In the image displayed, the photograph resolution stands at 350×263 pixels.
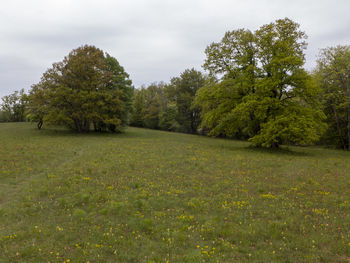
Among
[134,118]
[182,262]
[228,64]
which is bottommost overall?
[182,262]

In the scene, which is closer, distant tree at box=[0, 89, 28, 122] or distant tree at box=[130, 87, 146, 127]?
distant tree at box=[0, 89, 28, 122]

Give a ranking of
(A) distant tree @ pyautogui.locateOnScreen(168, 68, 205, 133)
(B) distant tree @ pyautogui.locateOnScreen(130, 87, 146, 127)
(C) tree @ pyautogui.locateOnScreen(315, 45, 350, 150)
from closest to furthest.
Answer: (C) tree @ pyautogui.locateOnScreen(315, 45, 350, 150), (A) distant tree @ pyautogui.locateOnScreen(168, 68, 205, 133), (B) distant tree @ pyautogui.locateOnScreen(130, 87, 146, 127)

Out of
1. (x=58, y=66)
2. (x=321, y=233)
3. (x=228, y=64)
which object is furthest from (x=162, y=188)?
(x=58, y=66)

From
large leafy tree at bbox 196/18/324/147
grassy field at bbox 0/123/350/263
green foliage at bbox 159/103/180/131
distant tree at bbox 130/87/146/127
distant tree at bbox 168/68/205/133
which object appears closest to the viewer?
grassy field at bbox 0/123/350/263

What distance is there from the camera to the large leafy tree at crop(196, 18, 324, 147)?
28.7 metres

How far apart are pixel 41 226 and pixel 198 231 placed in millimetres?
5792

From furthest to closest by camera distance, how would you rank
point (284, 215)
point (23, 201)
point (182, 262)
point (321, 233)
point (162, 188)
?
1. point (162, 188)
2. point (23, 201)
3. point (284, 215)
4. point (321, 233)
5. point (182, 262)

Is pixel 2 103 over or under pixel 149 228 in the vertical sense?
over

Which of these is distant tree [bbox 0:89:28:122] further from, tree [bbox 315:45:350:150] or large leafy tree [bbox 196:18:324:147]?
tree [bbox 315:45:350:150]

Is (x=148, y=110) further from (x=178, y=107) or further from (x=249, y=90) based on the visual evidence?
(x=249, y=90)

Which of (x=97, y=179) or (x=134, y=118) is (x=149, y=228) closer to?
(x=97, y=179)

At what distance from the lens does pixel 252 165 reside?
20.5 meters

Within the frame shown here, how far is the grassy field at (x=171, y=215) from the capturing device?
723 centimetres

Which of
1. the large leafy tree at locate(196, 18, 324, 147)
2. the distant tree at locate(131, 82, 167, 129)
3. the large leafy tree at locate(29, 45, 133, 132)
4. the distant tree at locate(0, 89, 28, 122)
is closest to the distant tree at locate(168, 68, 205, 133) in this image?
the distant tree at locate(131, 82, 167, 129)
